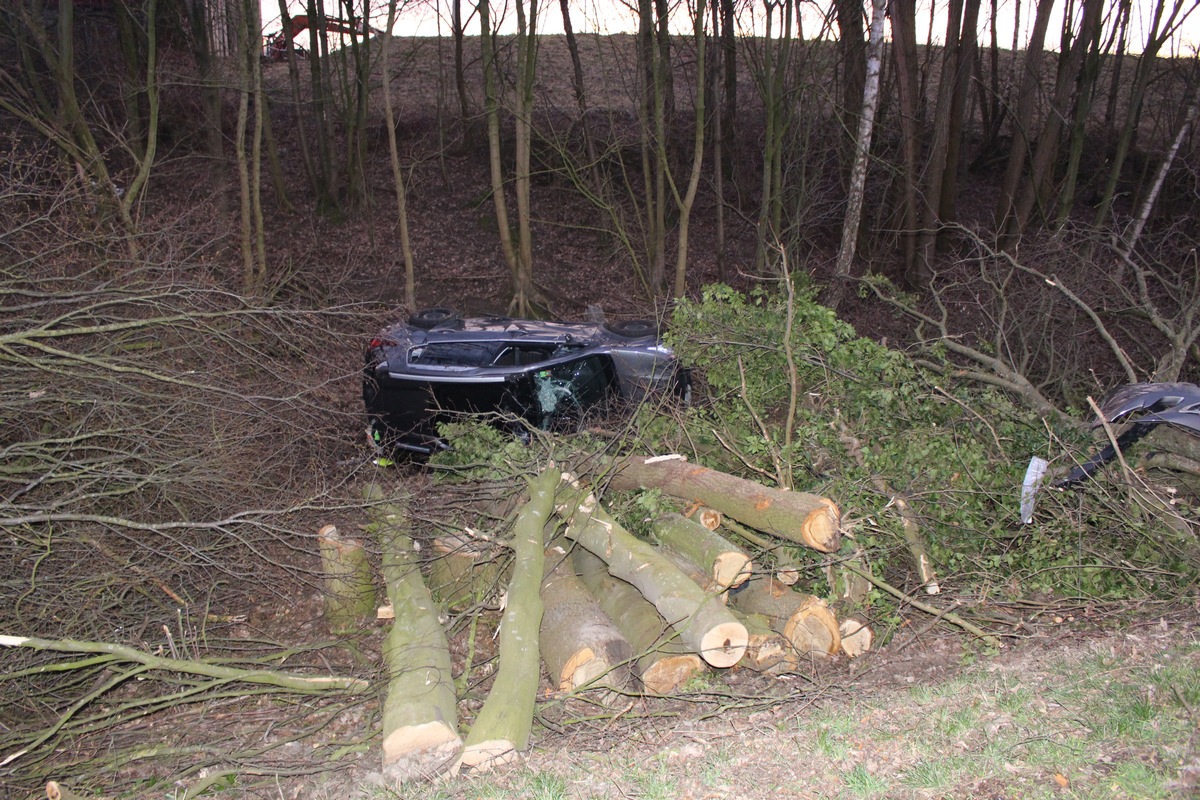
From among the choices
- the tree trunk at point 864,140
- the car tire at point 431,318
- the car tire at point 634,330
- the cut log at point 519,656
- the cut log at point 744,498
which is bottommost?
the cut log at point 519,656

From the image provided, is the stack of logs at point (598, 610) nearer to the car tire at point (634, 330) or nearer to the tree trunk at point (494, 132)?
the car tire at point (634, 330)

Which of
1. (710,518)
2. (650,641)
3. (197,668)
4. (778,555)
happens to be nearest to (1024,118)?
(710,518)

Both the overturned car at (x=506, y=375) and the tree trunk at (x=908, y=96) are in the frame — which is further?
the tree trunk at (x=908, y=96)

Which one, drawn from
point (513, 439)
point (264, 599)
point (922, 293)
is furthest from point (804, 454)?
point (922, 293)

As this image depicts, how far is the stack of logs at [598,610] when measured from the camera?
4.41 meters

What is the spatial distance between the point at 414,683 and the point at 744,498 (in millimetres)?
2557

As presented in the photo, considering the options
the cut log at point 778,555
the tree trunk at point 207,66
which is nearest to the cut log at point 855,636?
the cut log at point 778,555

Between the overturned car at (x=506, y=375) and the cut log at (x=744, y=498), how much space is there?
1.06 meters

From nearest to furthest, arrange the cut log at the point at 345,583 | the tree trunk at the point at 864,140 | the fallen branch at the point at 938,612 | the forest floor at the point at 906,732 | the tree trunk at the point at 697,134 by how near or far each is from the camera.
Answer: the forest floor at the point at 906,732
the fallen branch at the point at 938,612
the cut log at the point at 345,583
the tree trunk at the point at 864,140
the tree trunk at the point at 697,134

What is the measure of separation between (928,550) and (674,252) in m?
12.6

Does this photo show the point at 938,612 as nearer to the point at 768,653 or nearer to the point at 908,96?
the point at 768,653

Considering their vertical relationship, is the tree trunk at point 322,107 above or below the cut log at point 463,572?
above

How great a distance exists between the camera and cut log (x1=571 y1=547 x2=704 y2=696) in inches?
199

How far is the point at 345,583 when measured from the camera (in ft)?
21.3
